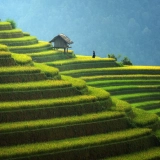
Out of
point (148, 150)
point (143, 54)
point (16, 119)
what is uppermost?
point (16, 119)

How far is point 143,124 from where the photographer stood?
36.1m

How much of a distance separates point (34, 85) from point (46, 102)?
1478 mm

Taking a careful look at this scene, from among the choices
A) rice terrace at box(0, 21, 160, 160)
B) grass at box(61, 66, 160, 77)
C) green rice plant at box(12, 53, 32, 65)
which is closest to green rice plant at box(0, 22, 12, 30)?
grass at box(61, 66, 160, 77)

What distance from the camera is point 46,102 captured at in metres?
32.7

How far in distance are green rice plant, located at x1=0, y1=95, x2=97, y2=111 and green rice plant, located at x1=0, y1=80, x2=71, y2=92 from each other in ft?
2.63

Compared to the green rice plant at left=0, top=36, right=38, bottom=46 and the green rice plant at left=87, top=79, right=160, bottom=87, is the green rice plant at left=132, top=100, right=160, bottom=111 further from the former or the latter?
the green rice plant at left=0, top=36, right=38, bottom=46

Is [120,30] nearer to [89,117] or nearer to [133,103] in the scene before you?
[133,103]

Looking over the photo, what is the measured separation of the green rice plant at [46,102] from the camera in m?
31.4

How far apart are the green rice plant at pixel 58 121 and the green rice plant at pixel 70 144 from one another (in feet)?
2.91

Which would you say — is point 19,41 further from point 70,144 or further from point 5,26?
point 70,144

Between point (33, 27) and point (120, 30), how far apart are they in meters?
20.1

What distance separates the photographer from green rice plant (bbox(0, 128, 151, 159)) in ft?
95.2

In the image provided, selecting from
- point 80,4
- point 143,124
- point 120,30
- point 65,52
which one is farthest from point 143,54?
point 143,124

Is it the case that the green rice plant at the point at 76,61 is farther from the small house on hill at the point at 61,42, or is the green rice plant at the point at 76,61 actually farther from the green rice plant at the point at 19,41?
the green rice plant at the point at 19,41
